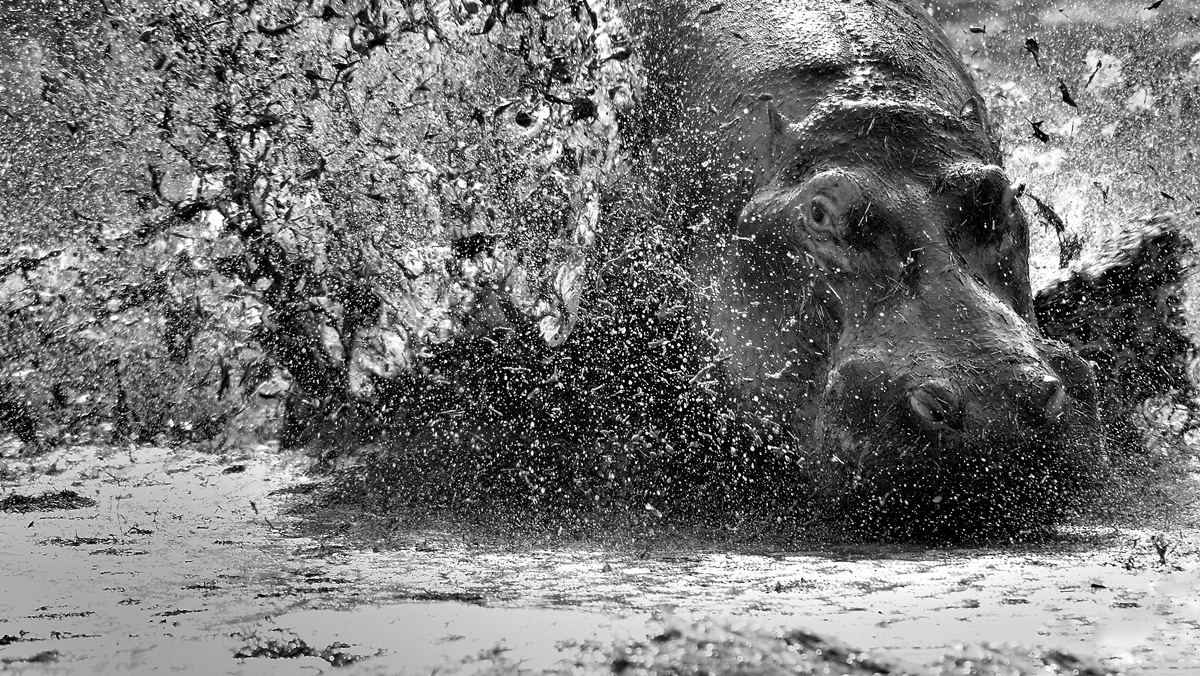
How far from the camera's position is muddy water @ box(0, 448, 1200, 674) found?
10.0ft

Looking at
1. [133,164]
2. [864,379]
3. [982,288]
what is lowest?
[864,379]

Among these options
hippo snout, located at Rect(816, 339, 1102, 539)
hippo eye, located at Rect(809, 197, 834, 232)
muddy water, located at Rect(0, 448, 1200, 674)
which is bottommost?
muddy water, located at Rect(0, 448, 1200, 674)

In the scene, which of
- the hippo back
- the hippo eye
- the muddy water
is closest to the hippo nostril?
the muddy water

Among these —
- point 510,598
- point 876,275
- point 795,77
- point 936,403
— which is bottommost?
point 510,598

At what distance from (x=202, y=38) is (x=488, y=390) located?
10.1ft

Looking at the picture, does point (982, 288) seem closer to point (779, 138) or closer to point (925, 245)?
point (925, 245)

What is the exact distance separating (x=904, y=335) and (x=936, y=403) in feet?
1.17

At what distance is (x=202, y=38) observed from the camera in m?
7.52

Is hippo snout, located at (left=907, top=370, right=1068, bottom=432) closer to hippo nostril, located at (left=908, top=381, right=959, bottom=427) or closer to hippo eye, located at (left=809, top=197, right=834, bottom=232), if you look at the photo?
hippo nostril, located at (left=908, top=381, right=959, bottom=427)

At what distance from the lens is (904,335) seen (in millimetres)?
4586

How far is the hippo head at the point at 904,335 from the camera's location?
4410 millimetres

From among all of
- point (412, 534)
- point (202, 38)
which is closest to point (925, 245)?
point (412, 534)

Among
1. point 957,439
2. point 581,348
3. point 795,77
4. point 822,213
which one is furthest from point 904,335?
point 581,348

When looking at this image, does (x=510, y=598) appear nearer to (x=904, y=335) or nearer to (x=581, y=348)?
(x=904, y=335)
